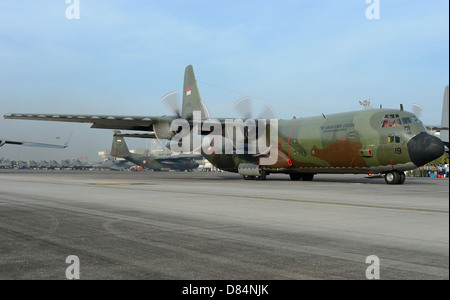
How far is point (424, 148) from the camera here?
2294 centimetres

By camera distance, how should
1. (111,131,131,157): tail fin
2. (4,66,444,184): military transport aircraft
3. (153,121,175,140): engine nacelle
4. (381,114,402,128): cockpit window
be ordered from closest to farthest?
1. (4,66,444,184): military transport aircraft
2. (381,114,402,128): cockpit window
3. (153,121,175,140): engine nacelle
4. (111,131,131,157): tail fin

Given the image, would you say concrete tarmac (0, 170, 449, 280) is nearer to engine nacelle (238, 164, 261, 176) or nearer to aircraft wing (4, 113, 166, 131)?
aircraft wing (4, 113, 166, 131)

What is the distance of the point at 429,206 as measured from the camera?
12.6 meters

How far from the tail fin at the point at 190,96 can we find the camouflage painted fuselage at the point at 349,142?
35.0 feet

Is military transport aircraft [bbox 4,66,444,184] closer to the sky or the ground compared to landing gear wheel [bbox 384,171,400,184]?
closer to the sky

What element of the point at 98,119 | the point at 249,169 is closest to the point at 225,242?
the point at 98,119

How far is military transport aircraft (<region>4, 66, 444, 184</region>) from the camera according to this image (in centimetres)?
2381

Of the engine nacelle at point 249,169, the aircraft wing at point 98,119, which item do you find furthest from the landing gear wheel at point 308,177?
the aircraft wing at point 98,119

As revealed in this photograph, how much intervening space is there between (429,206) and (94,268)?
10.7 m

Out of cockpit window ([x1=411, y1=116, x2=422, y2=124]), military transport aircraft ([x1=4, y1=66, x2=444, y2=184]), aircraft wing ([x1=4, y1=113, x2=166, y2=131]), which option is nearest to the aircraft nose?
military transport aircraft ([x1=4, y1=66, x2=444, y2=184])

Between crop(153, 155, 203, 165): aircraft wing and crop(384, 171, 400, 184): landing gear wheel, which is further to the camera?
crop(153, 155, 203, 165): aircraft wing

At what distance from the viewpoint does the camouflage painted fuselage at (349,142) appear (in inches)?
948

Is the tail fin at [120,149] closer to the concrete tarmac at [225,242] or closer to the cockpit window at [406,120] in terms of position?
the cockpit window at [406,120]
